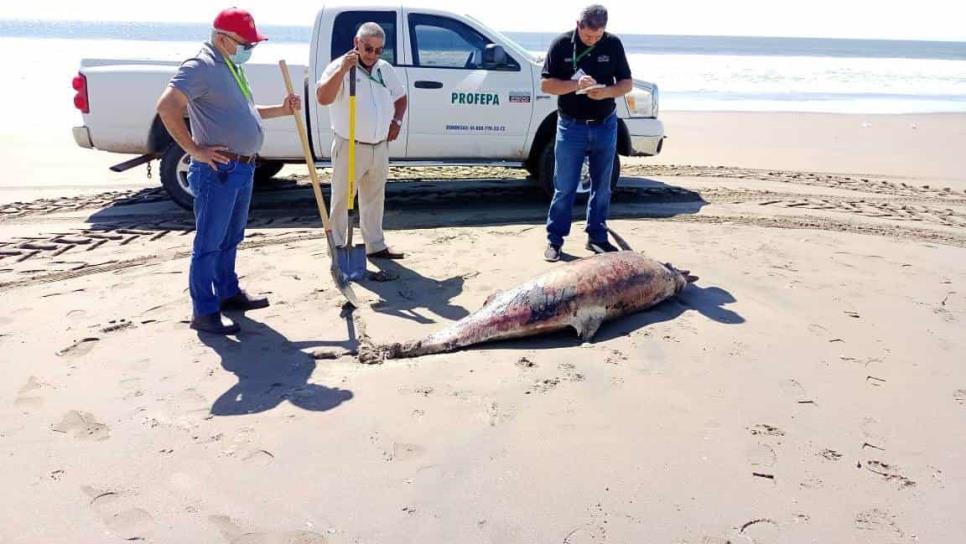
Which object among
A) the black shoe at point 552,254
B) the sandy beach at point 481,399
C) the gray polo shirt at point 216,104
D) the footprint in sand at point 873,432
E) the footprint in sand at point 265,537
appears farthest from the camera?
the black shoe at point 552,254

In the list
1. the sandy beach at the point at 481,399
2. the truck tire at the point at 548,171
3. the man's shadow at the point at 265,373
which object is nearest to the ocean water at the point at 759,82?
the truck tire at the point at 548,171

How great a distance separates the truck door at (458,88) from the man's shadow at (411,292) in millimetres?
2132

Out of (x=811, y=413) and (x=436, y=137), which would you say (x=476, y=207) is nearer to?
(x=436, y=137)

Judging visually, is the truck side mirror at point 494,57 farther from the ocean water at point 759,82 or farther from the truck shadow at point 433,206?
the ocean water at point 759,82

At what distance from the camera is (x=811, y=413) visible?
378cm

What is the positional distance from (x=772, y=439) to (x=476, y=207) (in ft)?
16.7

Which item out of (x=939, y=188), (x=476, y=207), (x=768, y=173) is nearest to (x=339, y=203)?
(x=476, y=207)

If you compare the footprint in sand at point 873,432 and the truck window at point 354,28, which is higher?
the truck window at point 354,28

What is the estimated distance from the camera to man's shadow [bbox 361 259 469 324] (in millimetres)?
5148

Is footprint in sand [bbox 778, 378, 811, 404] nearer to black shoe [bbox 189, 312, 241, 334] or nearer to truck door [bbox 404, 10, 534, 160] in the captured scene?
black shoe [bbox 189, 312, 241, 334]

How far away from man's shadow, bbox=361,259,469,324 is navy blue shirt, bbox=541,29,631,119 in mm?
1669

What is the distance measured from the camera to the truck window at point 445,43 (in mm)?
7660

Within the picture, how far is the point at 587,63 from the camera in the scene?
18.7ft

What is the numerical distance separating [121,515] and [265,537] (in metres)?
0.61
